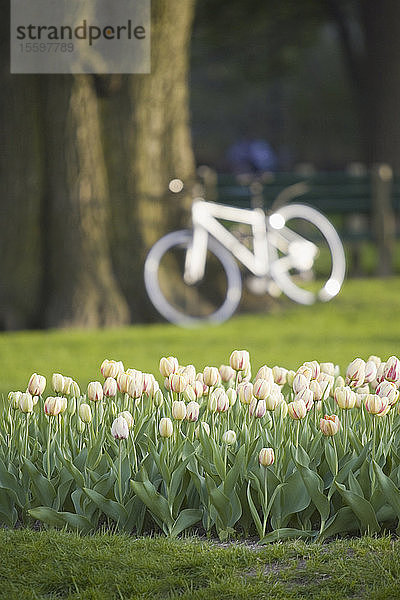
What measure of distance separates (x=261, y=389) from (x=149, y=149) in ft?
20.8

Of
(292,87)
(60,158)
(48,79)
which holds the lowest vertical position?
(60,158)

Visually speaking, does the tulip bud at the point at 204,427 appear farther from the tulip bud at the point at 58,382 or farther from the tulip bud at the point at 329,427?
the tulip bud at the point at 58,382

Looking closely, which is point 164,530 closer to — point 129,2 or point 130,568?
point 130,568

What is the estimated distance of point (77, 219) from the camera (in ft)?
32.0

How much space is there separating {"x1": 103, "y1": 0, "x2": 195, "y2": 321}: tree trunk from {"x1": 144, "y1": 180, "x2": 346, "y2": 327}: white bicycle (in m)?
0.26

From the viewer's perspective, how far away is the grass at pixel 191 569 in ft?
10.9

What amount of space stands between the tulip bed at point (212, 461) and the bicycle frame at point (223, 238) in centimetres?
573

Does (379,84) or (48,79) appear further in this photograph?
(379,84)

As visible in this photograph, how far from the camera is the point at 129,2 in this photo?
9.61 m

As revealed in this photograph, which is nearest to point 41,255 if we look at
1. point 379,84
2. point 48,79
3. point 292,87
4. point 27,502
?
point 48,79

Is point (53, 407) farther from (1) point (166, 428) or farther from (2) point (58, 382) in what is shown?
(1) point (166, 428)

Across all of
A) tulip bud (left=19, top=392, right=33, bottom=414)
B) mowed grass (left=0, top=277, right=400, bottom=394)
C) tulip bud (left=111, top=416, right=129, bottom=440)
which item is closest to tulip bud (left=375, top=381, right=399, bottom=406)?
tulip bud (left=111, top=416, right=129, bottom=440)

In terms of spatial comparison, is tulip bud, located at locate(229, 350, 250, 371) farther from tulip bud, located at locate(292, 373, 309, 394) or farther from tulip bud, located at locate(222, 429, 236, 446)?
tulip bud, located at locate(222, 429, 236, 446)

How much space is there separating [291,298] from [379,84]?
7.96 metres
